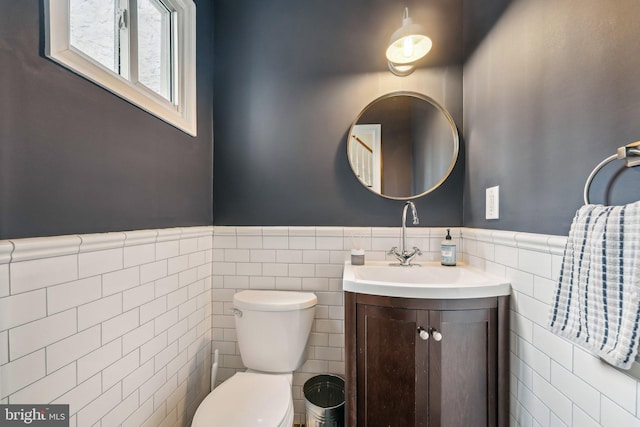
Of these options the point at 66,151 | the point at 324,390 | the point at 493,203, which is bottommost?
the point at 324,390

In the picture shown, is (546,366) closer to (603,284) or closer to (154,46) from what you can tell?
(603,284)

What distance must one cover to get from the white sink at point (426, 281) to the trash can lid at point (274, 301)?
288 millimetres

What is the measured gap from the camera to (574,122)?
80 cm

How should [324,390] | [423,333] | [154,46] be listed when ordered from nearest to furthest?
[423,333]
[154,46]
[324,390]

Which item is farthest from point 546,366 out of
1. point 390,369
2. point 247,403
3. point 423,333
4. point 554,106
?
point 247,403

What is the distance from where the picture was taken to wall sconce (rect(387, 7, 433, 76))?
138cm

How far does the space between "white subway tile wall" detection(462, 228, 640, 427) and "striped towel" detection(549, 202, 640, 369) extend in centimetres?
12

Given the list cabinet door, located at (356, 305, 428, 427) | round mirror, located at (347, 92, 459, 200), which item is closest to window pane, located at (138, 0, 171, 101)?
round mirror, located at (347, 92, 459, 200)

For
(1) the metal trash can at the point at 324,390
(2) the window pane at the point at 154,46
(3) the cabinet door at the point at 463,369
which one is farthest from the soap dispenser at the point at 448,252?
(2) the window pane at the point at 154,46

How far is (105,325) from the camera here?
3.01ft

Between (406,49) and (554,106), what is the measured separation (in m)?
0.87

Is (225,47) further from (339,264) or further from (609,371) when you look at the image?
(609,371)

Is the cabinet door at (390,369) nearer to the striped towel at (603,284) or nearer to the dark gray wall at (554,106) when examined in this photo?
the striped towel at (603,284)

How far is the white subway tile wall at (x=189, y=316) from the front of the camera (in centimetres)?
70
